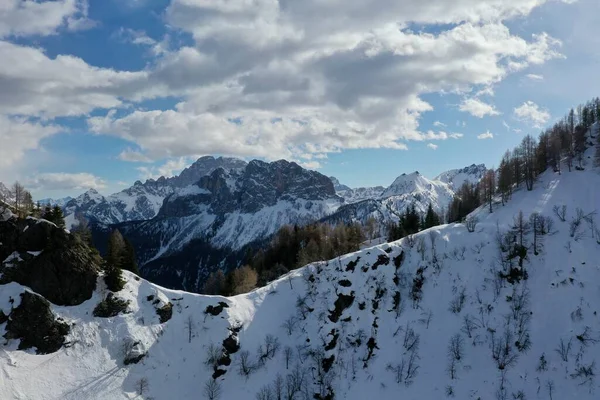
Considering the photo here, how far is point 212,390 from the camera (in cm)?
6078

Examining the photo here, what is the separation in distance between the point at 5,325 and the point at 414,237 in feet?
245

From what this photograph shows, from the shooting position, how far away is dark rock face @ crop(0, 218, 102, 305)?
64188 mm

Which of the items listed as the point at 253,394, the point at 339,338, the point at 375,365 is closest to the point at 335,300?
the point at 339,338

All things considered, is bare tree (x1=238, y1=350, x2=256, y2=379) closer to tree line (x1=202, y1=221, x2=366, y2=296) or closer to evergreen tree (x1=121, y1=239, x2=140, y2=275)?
tree line (x1=202, y1=221, x2=366, y2=296)

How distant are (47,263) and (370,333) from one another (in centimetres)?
5498

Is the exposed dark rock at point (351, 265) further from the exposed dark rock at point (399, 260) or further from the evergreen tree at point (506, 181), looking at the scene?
the evergreen tree at point (506, 181)

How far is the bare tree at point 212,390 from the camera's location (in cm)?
6038

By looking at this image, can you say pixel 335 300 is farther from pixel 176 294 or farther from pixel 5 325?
pixel 5 325

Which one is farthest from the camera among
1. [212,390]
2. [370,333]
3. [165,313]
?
[370,333]

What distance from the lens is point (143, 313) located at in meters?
68.8

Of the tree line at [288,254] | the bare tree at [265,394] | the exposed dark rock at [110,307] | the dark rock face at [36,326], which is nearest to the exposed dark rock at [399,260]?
the tree line at [288,254]

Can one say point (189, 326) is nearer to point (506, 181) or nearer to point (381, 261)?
point (381, 261)

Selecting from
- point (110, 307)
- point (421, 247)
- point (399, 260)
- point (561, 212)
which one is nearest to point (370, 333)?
point (399, 260)

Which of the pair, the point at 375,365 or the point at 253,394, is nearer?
the point at 253,394
